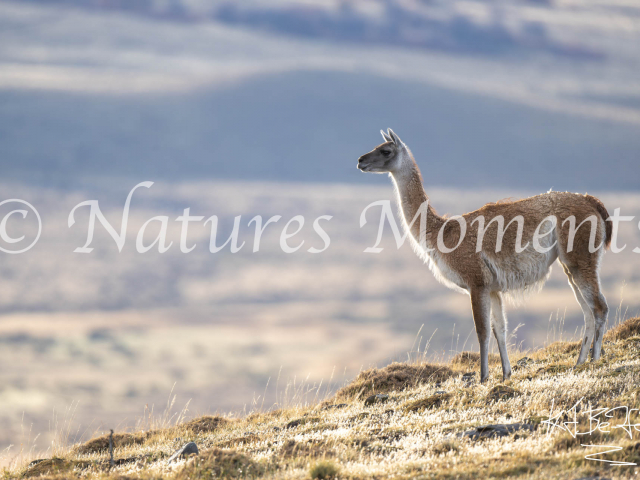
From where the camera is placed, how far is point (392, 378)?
1299 cm

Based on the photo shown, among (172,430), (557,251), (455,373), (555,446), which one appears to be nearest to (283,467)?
(555,446)

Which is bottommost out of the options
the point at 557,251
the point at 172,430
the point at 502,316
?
the point at 172,430

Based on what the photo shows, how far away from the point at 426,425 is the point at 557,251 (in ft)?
14.6

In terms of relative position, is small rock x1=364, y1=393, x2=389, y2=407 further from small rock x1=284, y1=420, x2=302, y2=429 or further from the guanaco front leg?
the guanaco front leg

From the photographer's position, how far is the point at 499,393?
29.3 feet

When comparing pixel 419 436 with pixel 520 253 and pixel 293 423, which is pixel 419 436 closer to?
pixel 293 423

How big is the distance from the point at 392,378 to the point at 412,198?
4.04 m

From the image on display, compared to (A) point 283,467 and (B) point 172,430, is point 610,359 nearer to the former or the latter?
(A) point 283,467

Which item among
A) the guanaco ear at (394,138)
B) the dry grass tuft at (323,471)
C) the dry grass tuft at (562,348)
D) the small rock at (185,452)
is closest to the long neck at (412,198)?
the guanaco ear at (394,138)

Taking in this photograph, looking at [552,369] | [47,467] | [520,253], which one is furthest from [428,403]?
[47,467]

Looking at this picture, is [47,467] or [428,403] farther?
[428,403]

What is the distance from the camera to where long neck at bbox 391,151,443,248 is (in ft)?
37.5

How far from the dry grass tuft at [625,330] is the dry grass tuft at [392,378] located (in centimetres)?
372

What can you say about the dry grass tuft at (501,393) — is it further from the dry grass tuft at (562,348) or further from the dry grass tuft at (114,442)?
the dry grass tuft at (114,442)
